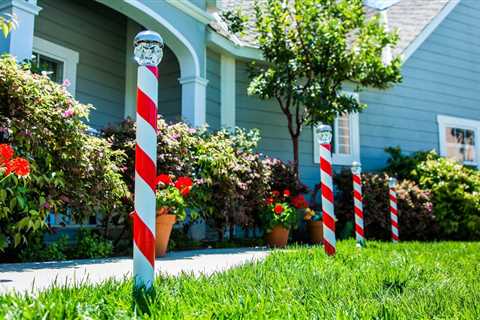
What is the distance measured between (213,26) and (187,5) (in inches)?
46.8

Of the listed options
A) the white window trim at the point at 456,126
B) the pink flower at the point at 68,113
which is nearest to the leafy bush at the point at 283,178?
the pink flower at the point at 68,113

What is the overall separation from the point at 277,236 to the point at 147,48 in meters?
5.71

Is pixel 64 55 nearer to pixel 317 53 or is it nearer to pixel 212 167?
pixel 212 167

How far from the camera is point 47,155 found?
201 inches

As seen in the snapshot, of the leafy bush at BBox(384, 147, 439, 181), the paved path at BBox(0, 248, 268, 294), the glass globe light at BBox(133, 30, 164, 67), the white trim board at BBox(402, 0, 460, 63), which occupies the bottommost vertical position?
the paved path at BBox(0, 248, 268, 294)

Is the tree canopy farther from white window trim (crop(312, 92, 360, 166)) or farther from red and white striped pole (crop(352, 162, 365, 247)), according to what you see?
red and white striped pole (crop(352, 162, 365, 247))

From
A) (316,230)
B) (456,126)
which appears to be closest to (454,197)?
(316,230)

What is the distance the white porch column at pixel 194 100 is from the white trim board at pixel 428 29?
6.92 m

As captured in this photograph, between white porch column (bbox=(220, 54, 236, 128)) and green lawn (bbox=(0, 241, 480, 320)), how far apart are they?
20.5 feet

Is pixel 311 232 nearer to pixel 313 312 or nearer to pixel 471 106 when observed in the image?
pixel 313 312

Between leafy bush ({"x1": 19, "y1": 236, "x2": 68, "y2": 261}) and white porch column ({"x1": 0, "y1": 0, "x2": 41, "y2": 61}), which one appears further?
white porch column ({"x1": 0, "y1": 0, "x2": 41, "y2": 61})

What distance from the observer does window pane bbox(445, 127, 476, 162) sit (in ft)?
48.2

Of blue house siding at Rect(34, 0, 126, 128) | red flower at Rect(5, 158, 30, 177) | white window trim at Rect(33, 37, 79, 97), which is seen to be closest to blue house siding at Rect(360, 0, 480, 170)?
blue house siding at Rect(34, 0, 126, 128)

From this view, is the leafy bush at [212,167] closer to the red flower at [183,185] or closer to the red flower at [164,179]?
the red flower at [164,179]
